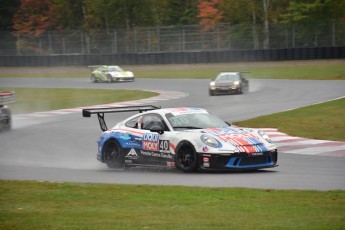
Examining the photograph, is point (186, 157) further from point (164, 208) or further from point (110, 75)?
point (110, 75)

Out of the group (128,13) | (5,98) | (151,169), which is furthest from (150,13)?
(151,169)

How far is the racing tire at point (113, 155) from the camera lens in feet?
44.5

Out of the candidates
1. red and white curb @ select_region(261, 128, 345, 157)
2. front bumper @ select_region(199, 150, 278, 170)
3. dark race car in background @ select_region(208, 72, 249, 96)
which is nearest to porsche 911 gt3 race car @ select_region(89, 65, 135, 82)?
dark race car in background @ select_region(208, 72, 249, 96)

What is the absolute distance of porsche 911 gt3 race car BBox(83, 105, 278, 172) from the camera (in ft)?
39.1

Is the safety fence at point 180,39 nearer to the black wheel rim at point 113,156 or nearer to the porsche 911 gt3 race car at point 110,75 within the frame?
the porsche 911 gt3 race car at point 110,75

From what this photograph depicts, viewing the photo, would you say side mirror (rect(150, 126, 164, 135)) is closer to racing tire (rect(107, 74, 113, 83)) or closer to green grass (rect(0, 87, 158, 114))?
green grass (rect(0, 87, 158, 114))

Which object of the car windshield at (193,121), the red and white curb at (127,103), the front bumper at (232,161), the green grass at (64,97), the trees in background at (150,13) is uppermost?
the trees in background at (150,13)

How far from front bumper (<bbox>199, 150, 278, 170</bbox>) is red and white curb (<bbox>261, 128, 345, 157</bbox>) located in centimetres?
267

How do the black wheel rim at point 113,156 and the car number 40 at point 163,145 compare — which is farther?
the black wheel rim at point 113,156

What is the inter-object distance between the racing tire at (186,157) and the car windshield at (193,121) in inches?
22.3

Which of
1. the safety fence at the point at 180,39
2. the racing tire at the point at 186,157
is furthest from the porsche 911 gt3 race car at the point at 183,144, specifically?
the safety fence at the point at 180,39

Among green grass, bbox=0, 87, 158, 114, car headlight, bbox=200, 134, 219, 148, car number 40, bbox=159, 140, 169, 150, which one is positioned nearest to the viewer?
car headlight, bbox=200, 134, 219, 148

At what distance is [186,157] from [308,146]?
4.16 meters

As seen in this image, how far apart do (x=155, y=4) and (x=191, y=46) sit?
16149mm
